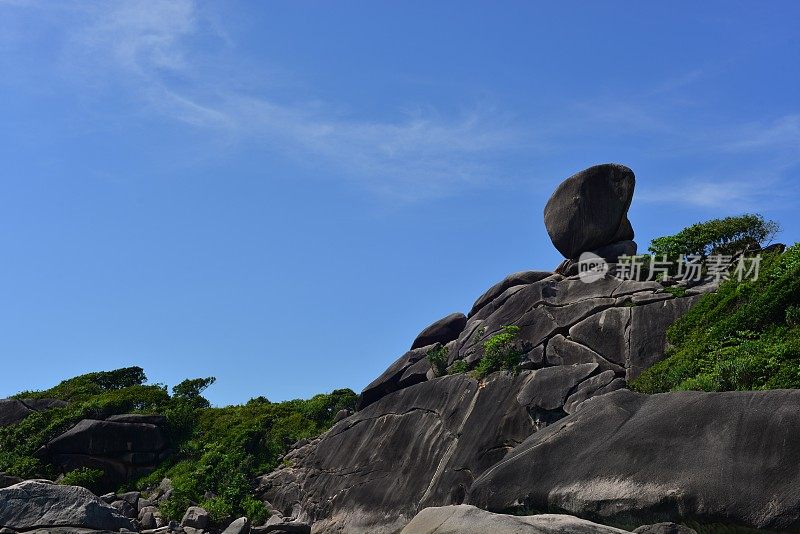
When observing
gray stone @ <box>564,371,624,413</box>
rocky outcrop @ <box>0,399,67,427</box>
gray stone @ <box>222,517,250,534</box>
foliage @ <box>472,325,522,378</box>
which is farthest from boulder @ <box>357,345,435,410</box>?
rocky outcrop @ <box>0,399,67,427</box>

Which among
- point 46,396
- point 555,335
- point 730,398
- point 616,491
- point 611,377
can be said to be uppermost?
point 46,396

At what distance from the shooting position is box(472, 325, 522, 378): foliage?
26.4 metres

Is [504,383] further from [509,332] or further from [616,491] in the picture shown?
[616,491]

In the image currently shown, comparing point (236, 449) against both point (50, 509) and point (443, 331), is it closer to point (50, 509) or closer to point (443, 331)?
point (443, 331)

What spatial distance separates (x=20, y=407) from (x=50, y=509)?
18.1 metres

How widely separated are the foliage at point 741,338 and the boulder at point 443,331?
1072 centimetres

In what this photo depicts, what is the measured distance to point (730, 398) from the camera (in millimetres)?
15836

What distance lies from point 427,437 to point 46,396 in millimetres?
23011

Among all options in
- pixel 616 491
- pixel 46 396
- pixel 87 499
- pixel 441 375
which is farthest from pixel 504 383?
pixel 46 396

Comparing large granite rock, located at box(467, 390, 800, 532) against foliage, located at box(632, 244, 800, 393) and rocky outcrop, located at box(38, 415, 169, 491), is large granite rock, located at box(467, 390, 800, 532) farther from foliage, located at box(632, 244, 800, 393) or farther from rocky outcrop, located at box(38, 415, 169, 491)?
rocky outcrop, located at box(38, 415, 169, 491)

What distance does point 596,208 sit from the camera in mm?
31109

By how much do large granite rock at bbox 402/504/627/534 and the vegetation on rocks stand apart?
17151 mm

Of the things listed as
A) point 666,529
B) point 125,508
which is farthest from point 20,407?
point 666,529

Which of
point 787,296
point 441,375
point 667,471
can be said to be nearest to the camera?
point 667,471
